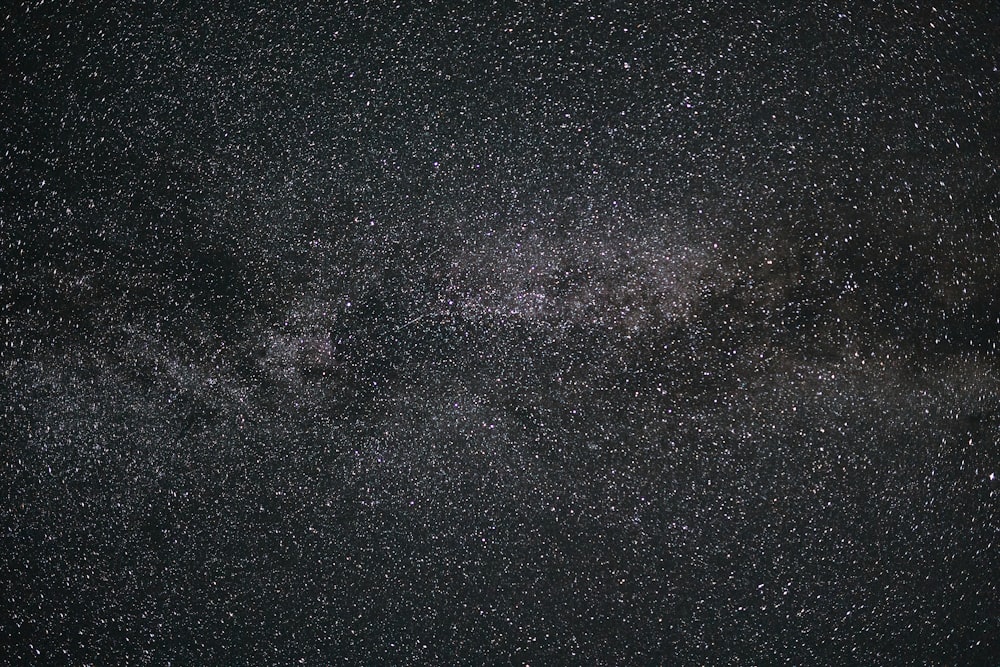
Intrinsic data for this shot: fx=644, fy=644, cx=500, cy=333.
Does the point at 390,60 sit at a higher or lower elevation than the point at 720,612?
higher

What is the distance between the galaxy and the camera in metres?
0.74

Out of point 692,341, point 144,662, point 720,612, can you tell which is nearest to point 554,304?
point 692,341

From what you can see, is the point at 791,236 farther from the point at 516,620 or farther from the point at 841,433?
the point at 516,620

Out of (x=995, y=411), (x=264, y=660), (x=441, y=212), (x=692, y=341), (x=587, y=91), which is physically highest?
(x=587, y=91)

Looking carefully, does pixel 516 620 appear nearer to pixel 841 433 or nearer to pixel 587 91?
pixel 841 433

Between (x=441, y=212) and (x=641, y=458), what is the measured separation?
37 centimetres

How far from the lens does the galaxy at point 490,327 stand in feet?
2.44

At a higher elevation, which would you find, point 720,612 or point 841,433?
point 841,433

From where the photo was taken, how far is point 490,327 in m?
0.74

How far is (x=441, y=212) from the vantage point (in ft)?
2.44

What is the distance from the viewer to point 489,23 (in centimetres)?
76

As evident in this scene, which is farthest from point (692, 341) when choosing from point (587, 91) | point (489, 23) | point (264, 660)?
point (264, 660)

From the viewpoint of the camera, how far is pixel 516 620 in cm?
76

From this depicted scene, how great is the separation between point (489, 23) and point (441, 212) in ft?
0.77
